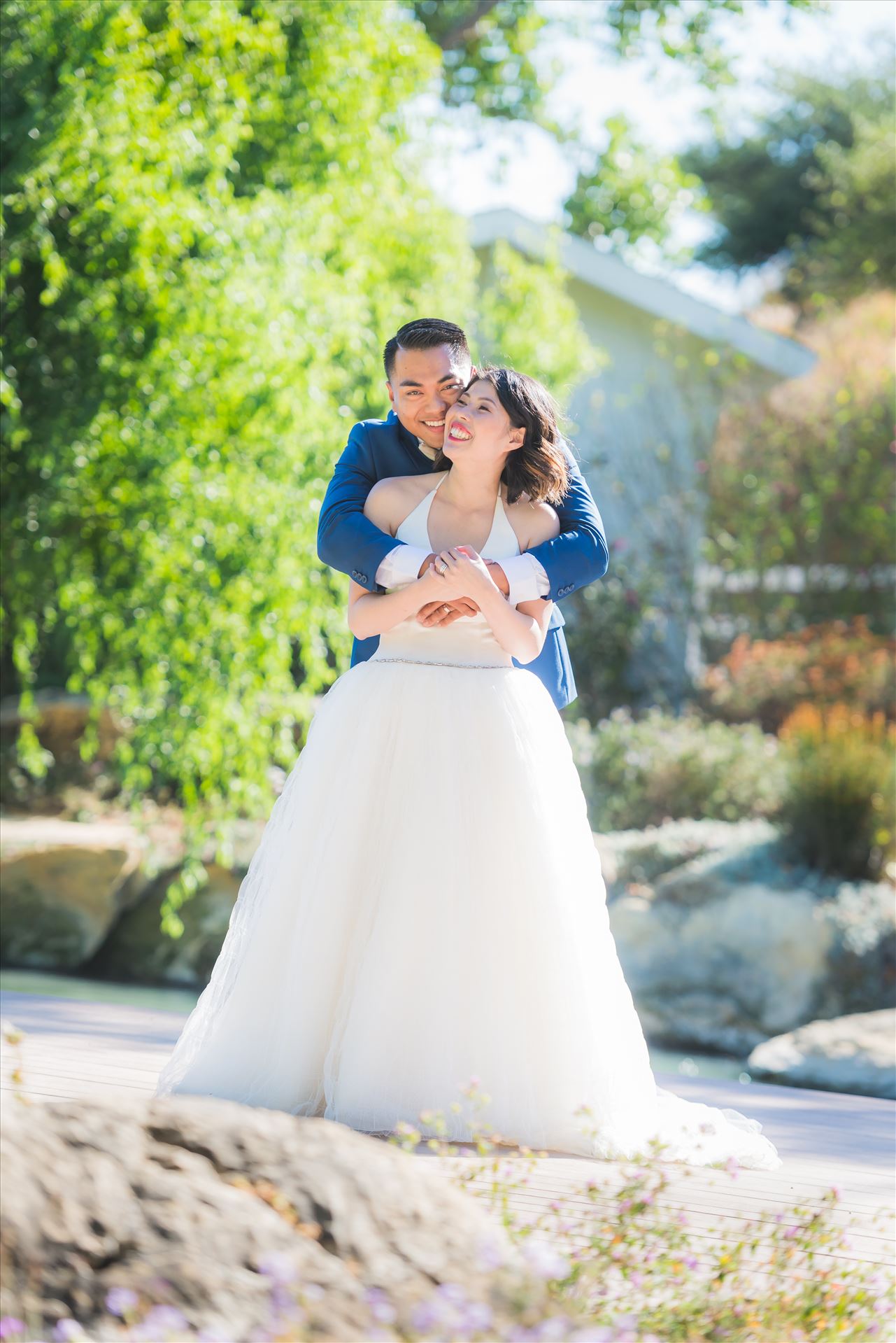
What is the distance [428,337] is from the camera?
3590 mm

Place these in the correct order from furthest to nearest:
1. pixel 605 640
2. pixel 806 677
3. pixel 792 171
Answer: pixel 792 171 < pixel 605 640 < pixel 806 677

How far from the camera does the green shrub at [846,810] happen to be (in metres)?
8.41

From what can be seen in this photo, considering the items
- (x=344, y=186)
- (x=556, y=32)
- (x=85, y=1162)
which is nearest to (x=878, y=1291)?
(x=85, y=1162)

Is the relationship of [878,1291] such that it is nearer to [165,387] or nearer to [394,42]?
[165,387]

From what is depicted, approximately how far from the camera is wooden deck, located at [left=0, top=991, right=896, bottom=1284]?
9.59ft

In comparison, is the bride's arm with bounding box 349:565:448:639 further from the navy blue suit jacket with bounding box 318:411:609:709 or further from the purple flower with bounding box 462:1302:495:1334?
the purple flower with bounding box 462:1302:495:1334

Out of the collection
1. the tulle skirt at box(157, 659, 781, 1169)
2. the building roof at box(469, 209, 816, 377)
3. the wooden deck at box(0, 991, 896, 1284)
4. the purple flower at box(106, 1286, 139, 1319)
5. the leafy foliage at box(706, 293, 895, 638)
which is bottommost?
the wooden deck at box(0, 991, 896, 1284)

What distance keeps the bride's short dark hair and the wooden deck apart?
61.4 inches

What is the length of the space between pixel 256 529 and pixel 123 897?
334 centimetres

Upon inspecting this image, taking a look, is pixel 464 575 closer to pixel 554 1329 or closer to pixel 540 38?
pixel 554 1329

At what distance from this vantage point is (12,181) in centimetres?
543

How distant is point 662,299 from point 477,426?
10.8 m

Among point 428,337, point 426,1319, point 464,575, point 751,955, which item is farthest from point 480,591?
point 751,955

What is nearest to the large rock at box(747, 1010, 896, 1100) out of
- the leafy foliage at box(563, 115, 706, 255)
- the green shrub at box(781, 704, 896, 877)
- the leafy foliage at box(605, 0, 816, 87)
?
the green shrub at box(781, 704, 896, 877)
